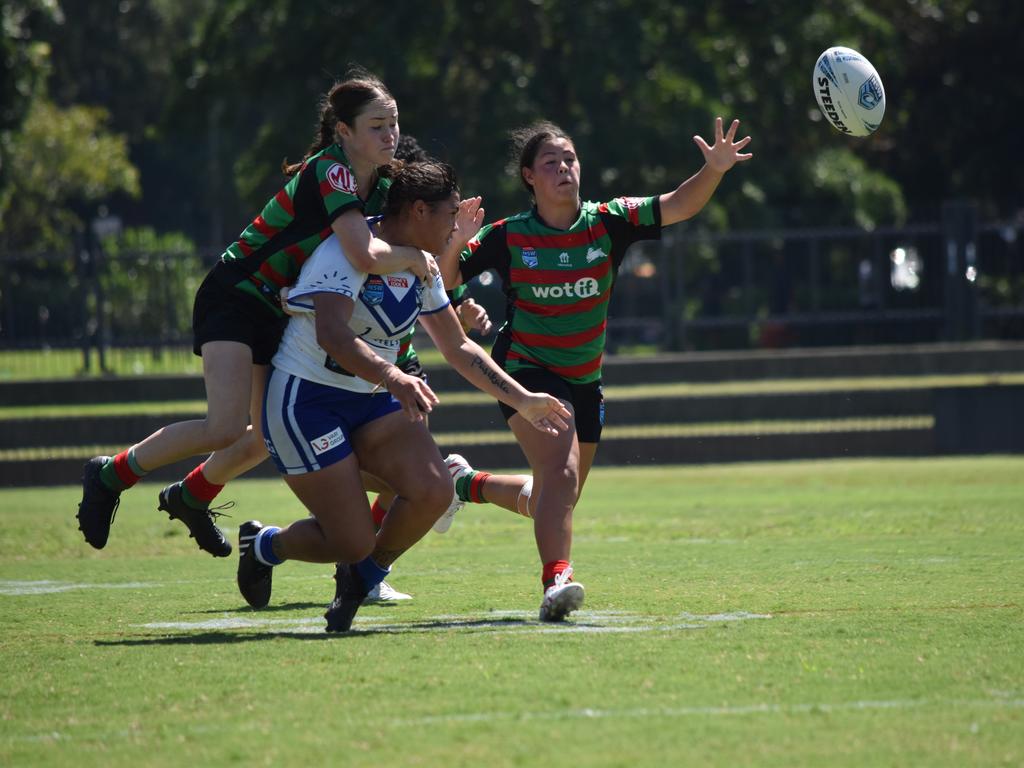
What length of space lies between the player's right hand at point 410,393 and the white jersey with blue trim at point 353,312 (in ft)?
1.02

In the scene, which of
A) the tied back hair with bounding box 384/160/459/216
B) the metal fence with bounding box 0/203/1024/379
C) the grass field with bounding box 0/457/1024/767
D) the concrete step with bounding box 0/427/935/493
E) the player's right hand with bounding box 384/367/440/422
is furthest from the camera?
the metal fence with bounding box 0/203/1024/379

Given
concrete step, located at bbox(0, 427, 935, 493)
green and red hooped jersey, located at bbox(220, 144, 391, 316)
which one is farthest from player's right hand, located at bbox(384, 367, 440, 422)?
concrete step, located at bbox(0, 427, 935, 493)

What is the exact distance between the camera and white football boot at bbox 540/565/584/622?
5.97 m

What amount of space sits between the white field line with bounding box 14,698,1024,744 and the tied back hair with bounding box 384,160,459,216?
2.55 meters

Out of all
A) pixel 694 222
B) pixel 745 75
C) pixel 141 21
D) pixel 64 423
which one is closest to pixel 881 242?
pixel 694 222

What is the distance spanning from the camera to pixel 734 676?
15.8 ft

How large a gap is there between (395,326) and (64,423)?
38.9ft

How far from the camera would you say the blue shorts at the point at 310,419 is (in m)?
5.98

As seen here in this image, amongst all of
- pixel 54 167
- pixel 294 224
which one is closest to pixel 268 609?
pixel 294 224

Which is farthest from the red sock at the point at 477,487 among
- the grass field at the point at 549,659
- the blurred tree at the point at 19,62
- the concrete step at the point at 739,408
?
the blurred tree at the point at 19,62

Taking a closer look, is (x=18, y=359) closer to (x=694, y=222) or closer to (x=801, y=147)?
(x=694, y=222)

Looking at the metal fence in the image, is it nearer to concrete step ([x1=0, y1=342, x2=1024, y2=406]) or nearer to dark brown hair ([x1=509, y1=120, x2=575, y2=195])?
concrete step ([x1=0, y1=342, x2=1024, y2=406])

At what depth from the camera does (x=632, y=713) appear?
4328 millimetres

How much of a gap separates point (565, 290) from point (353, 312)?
3.94 feet
